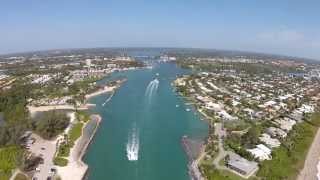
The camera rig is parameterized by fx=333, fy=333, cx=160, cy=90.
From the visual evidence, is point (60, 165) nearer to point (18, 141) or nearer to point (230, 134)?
point (18, 141)

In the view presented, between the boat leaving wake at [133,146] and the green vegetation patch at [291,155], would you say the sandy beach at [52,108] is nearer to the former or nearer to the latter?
the boat leaving wake at [133,146]

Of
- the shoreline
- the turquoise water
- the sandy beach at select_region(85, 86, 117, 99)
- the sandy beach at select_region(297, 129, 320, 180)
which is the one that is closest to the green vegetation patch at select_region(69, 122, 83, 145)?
the turquoise water

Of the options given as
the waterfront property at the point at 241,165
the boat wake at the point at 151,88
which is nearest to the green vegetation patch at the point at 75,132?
the waterfront property at the point at 241,165

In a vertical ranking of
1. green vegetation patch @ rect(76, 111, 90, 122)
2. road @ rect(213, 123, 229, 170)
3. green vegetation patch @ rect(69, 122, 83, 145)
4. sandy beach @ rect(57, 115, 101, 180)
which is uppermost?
green vegetation patch @ rect(76, 111, 90, 122)

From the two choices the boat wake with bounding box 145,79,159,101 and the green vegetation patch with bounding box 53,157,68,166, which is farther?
the boat wake with bounding box 145,79,159,101

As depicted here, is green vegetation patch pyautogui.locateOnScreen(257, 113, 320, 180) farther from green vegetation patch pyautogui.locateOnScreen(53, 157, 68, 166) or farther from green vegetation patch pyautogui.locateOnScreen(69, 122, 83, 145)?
green vegetation patch pyautogui.locateOnScreen(69, 122, 83, 145)

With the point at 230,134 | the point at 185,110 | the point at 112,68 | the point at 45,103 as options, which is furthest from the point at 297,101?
the point at 112,68

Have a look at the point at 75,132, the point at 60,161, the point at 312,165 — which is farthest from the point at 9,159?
the point at 312,165
